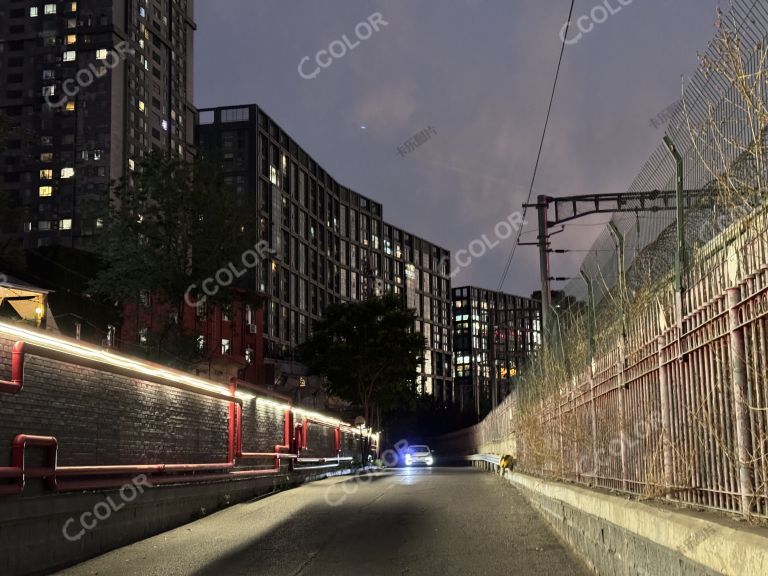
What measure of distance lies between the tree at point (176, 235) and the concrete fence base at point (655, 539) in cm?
2424

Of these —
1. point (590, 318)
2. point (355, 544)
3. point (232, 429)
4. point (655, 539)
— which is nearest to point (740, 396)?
point (655, 539)

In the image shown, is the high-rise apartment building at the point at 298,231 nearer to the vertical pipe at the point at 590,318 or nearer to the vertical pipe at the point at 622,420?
the vertical pipe at the point at 590,318

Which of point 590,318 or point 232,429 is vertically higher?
point 590,318

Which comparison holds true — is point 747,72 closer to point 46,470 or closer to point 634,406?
point 634,406

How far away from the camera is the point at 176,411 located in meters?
17.5

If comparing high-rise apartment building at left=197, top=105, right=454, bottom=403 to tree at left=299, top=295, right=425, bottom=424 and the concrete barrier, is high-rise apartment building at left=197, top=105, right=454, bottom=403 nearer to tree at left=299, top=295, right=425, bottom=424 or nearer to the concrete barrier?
tree at left=299, top=295, right=425, bottom=424

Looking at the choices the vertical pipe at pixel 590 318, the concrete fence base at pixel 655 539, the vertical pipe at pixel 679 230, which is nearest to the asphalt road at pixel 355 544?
the concrete fence base at pixel 655 539

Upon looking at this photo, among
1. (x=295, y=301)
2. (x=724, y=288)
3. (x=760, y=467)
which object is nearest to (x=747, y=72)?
(x=724, y=288)

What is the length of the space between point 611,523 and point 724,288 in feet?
10.6

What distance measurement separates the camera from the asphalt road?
1027cm

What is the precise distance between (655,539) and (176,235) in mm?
30125

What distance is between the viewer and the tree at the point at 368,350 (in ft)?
197

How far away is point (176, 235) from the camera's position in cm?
3459

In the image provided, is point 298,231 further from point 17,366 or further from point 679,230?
point 679,230
